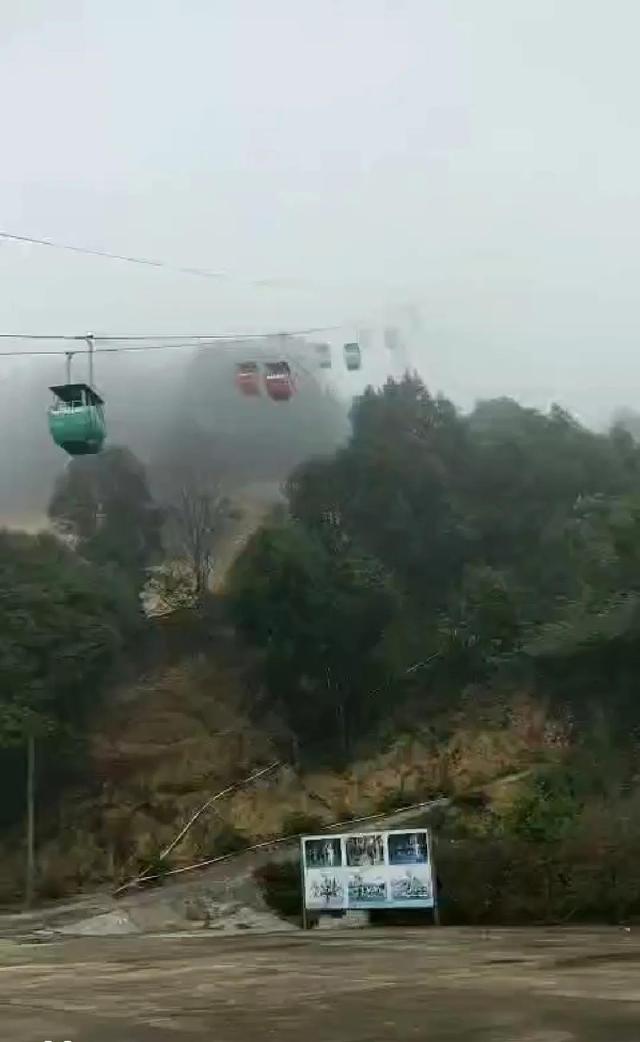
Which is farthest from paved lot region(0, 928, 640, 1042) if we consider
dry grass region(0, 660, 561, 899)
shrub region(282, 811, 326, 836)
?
dry grass region(0, 660, 561, 899)

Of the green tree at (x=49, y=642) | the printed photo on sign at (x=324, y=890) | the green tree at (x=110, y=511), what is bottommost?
the printed photo on sign at (x=324, y=890)

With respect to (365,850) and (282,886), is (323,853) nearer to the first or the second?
(365,850)

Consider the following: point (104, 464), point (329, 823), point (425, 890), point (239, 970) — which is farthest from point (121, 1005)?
point (104, 464)

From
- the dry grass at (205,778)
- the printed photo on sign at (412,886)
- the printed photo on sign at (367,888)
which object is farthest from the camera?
the dry grass at (205,778)

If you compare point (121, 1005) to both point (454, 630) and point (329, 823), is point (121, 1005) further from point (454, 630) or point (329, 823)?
point (454, 630)

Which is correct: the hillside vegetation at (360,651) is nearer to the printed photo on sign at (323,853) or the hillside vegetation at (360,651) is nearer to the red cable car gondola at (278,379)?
the printed photo on sign at (323,853)

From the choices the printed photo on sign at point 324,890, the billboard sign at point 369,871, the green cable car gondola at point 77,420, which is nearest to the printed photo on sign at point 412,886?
the billboard sign at point 369,871

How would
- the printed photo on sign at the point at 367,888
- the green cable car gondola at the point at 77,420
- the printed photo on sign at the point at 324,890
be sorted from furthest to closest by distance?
the green cable car gondola at the point at 77,420
the printed photo on sign at the point at 324,890
the printed photo on sign at the point at 367,888
